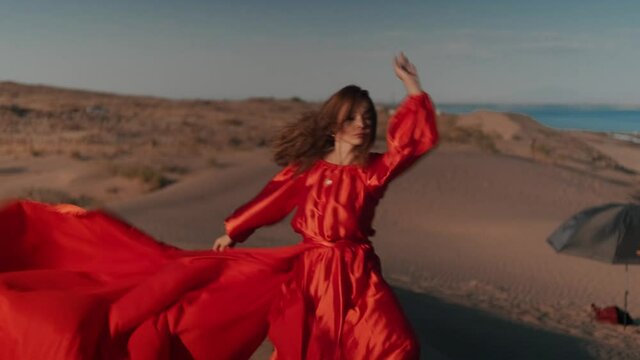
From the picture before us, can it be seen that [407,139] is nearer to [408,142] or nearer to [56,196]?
[408,142]

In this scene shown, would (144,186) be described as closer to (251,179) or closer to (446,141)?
(251,179)

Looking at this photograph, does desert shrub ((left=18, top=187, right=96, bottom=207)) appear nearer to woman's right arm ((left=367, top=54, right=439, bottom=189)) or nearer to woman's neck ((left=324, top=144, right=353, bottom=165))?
woman's neck ((left=324, top=144, right=353, bottom=165))

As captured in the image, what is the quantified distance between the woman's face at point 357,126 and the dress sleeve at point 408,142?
0.53 ft

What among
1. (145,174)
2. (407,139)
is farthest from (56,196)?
(407,139)

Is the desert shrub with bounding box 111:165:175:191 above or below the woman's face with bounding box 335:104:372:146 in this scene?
below

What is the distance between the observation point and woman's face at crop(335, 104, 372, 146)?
465cm

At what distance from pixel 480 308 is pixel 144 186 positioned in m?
12.8

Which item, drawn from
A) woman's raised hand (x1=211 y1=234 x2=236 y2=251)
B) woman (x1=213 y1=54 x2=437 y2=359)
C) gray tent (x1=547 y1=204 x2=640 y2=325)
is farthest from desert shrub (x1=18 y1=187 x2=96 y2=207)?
woman (x1=213 y1=54 x2=437 y2=359)

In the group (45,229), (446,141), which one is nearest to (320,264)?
(45,229)

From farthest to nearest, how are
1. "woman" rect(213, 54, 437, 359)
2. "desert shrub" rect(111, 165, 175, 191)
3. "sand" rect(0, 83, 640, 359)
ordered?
1. "desert shrub" rect(111, 165, 175, 191)
2. "sand" rect(0, 83, 640, 359)
3. "woman" rect(213, 54, 437, 359)

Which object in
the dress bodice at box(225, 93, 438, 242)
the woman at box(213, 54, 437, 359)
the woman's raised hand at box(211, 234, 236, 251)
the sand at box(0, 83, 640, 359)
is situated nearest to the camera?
the woman at box(213, 54, 437, 359)

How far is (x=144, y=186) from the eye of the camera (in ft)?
70.6

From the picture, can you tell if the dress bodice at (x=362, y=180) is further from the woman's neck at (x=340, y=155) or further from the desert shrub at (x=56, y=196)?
the desert shrub at (x=56, y=196)

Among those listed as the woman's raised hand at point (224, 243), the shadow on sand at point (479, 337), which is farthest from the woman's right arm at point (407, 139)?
the shadow on sand at point (479, 337)
